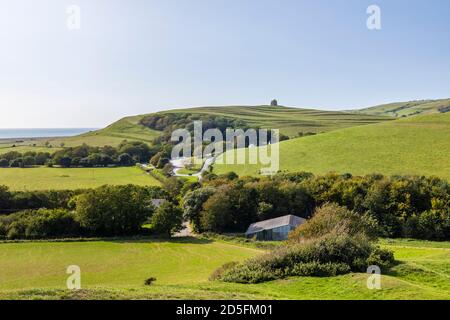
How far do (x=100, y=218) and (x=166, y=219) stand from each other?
875 cm

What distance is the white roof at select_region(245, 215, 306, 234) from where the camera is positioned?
172ft

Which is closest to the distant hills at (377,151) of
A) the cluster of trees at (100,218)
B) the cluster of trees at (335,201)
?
the cluster of trees at (335,201)

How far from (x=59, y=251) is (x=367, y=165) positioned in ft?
181

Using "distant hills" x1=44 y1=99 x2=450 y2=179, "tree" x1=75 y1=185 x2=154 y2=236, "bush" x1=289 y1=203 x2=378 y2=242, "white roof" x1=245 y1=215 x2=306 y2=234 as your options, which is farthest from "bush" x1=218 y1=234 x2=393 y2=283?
"distant hills" x1=44 y1=99 x2=450 y2=179

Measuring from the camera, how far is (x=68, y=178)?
9538 centimetres

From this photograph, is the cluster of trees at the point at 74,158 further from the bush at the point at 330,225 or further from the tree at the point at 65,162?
the bush at the point at 330,225

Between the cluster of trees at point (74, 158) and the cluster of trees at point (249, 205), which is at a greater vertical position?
the cluster of trees at point (74, 158)

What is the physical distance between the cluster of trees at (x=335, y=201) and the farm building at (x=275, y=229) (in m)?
4.31

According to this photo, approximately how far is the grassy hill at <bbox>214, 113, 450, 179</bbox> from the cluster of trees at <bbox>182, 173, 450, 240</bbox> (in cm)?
1153

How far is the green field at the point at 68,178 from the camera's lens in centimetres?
8562

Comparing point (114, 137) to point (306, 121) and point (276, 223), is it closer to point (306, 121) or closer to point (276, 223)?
point (306, 121)

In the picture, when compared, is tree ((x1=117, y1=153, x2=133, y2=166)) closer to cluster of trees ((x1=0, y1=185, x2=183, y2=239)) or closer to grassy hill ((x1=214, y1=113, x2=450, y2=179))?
grassy hill ((x1=214, y1=113, x2=450, y2=179))
